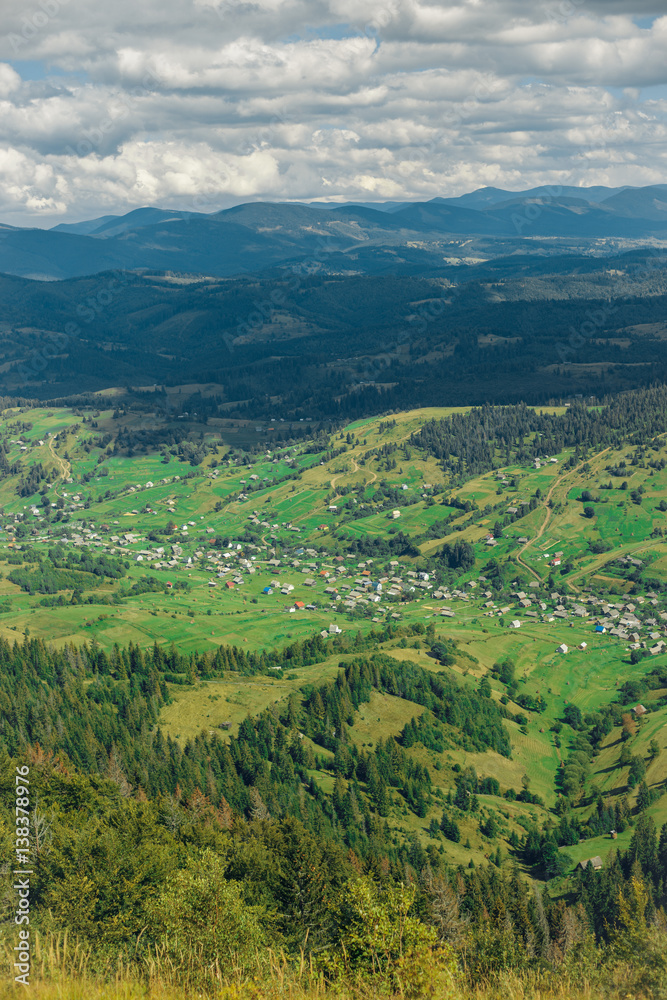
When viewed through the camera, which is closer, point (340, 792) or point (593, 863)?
point (593, 863)

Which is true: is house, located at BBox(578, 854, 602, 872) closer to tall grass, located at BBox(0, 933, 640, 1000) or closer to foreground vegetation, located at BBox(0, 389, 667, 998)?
Answer: foreground vegetation, located at BBox(0, 389, 667, 998)

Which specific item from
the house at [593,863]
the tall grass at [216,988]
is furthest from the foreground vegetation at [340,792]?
the house at [593,863]

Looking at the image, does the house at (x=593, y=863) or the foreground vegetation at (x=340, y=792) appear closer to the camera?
the foreground vegetation at (x=340, y=792)

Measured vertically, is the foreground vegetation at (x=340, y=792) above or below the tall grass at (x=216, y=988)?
below

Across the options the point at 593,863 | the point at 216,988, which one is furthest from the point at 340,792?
the point at 216,988

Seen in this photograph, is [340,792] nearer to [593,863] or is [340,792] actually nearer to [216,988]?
[593,863]

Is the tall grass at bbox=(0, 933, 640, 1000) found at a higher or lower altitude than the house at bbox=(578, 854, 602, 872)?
higher

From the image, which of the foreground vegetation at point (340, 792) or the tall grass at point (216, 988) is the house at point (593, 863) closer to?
the foreground vegetation at point (340, 792)

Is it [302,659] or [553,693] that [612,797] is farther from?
[302,659]

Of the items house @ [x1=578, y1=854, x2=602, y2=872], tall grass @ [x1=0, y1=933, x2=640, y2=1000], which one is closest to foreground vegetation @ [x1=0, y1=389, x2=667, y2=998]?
tall grass @ [x1=0, y1=933, x2=640, y2=1000]
